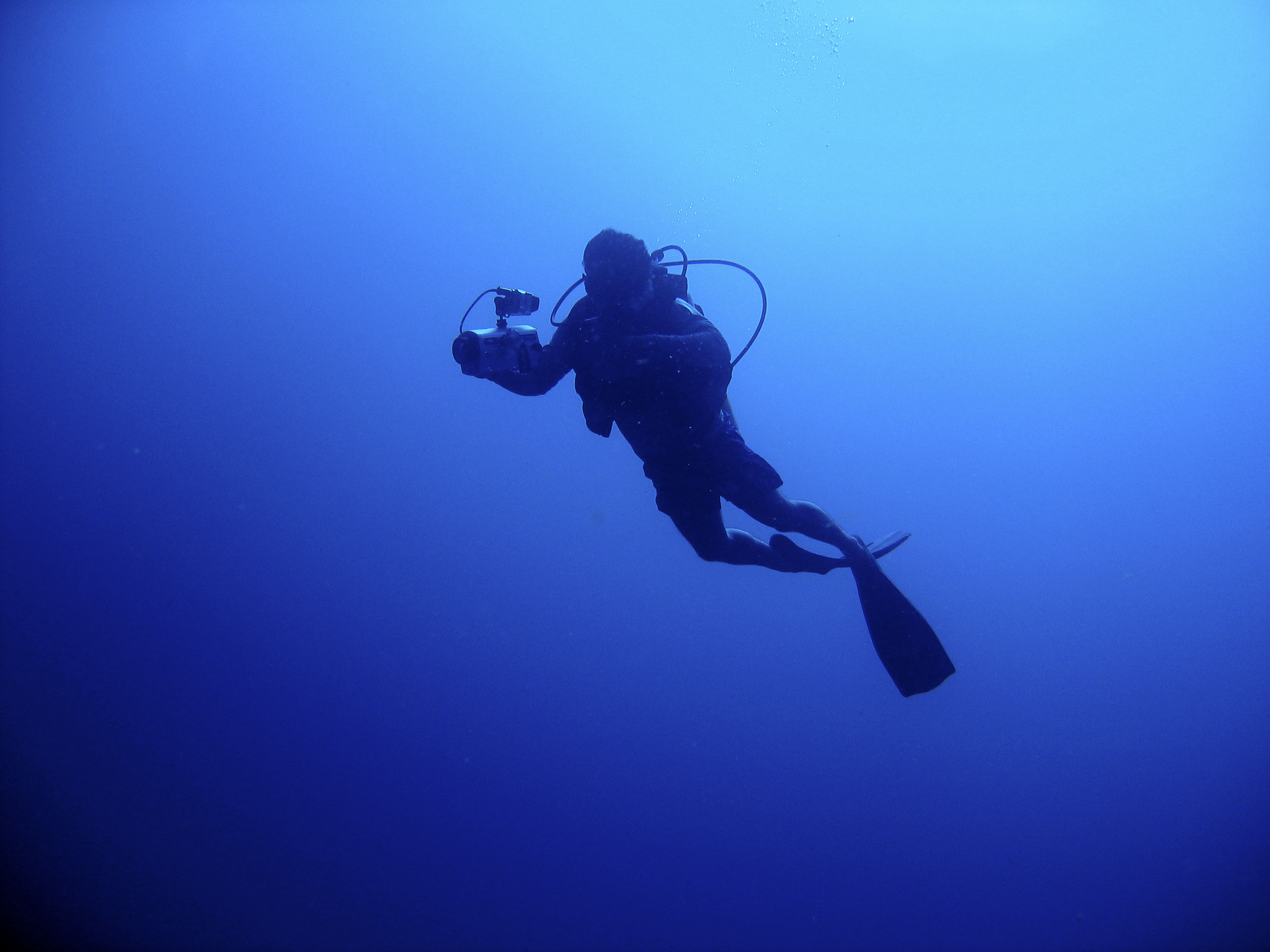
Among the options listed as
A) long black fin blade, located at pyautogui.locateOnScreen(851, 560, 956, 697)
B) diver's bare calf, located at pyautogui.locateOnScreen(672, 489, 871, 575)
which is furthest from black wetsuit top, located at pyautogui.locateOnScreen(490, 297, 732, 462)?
long black fin blade, located at pyautogui.locateOnScreen(851, 560, 956, 697)

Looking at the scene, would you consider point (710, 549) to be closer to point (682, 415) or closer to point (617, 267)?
point (682, 415)

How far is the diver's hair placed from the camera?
2553 millimetres

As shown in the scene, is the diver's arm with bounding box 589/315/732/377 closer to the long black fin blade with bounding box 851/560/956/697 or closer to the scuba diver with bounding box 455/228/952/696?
the scuba diver with bounding box 455/228/952/696

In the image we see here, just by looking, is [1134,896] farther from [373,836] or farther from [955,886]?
[373,836]

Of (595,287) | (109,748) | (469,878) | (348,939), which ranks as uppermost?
(595,287)

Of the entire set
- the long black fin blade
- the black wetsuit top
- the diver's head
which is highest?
the diver's head

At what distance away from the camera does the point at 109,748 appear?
10.5m

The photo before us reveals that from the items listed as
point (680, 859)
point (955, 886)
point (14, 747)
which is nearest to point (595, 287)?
point (14, 747)

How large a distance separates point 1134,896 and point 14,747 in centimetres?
2498

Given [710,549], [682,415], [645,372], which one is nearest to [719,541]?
[710,549]

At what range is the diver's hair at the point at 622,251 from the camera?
2.55 meters

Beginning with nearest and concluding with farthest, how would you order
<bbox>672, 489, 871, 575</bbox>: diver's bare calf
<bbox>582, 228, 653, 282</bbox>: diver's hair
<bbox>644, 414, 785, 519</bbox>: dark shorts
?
<bbox>582, 228, 653, 282</bbox>: diver's hair → <bbox>644, 414, 785, 519</bbox>: dark shorts → <bbox>672, 489, 871, 575</bbox>: diver's bare calf

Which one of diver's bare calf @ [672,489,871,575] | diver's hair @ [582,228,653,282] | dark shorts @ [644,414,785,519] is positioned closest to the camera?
diver's hair @ [582,228,653,282]

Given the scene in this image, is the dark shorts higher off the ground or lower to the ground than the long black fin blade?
higher
